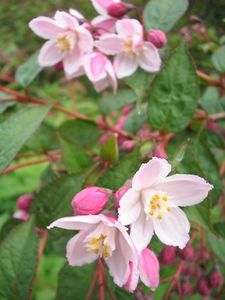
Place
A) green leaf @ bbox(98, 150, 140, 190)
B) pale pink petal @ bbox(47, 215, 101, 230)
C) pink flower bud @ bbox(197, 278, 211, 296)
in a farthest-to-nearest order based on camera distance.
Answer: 1. pink flower bud @ bbox(197, 278, 211, 296)
2. green leaf @ bbox(98, 150, 140, 190)
3. pale pink petal @ bbox(47, 215, 101, 230)

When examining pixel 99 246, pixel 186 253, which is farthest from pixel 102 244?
pixel 186 253

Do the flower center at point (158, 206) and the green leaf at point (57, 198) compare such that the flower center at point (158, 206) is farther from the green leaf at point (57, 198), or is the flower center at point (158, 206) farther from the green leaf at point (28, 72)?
the green leaf at point (28, 72)

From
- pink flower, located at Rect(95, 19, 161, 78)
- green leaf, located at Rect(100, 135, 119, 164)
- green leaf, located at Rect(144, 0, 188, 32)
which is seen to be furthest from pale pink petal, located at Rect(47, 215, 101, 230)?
green leaf, located at Rect(144, 0, 188, 32)

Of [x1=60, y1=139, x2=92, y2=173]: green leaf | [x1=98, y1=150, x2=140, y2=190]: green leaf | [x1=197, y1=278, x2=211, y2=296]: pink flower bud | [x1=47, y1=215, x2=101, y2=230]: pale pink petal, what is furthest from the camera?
[x1=197, y1=278, x2=211, y2=296]: pink flower bud

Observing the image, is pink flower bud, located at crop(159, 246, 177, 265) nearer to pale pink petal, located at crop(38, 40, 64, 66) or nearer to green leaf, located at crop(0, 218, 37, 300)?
green leaf, located at crop(0, 218, 37, 300)

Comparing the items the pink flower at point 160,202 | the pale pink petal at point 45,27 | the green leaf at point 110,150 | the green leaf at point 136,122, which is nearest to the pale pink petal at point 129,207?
the pink flower at point 160,202

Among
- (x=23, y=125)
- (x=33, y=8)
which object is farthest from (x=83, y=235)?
(x=33, y=8)

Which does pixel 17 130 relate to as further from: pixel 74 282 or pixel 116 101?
pixel 116 101
